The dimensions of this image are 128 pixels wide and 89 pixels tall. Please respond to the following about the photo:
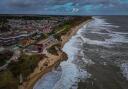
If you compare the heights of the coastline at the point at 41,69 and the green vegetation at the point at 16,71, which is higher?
the green vegetation at the point at 16,71

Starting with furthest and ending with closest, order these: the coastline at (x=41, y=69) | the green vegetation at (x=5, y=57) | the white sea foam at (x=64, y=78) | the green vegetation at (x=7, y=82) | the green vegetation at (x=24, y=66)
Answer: the green vegetation at (x=5, y=57) < the green vegetation at (x=24, y=66) < the coastline at (x=41, y=69) < the white sea foam at (x=64, y=78) < the green vegetation at (x=7, y=82)

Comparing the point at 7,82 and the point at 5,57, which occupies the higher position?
the point at 7,82

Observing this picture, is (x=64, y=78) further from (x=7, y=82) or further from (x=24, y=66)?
(x=7, y=82)

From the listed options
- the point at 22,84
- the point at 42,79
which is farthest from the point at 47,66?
the point at 22,84

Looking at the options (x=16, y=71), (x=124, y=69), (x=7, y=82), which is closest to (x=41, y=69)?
(x=16, y=71)

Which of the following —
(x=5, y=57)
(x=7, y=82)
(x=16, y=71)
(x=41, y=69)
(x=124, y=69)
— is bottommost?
(x=41, y=69)

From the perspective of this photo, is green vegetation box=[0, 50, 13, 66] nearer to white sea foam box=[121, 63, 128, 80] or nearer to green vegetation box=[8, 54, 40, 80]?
green vegetation box=[8, 54, 40, 80]

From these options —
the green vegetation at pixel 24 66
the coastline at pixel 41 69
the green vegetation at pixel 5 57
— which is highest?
the green vegetation at pixel 24 66

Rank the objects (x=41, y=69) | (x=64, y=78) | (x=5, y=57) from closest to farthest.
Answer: (x=64, y=78) → (x=41, y=69) → (x=5, y=57)

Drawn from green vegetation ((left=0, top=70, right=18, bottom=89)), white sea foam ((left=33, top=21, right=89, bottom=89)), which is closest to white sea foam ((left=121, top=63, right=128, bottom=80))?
white sea foam ((left=33, top=21, right=89, bottom=89))

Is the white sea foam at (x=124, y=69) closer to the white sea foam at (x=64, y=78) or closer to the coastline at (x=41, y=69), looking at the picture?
the white sea foam at (x=64, y=78)

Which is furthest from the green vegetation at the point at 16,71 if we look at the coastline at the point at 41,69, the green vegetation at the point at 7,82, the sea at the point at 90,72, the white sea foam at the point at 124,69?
the white sea foam at the point at 124,69
